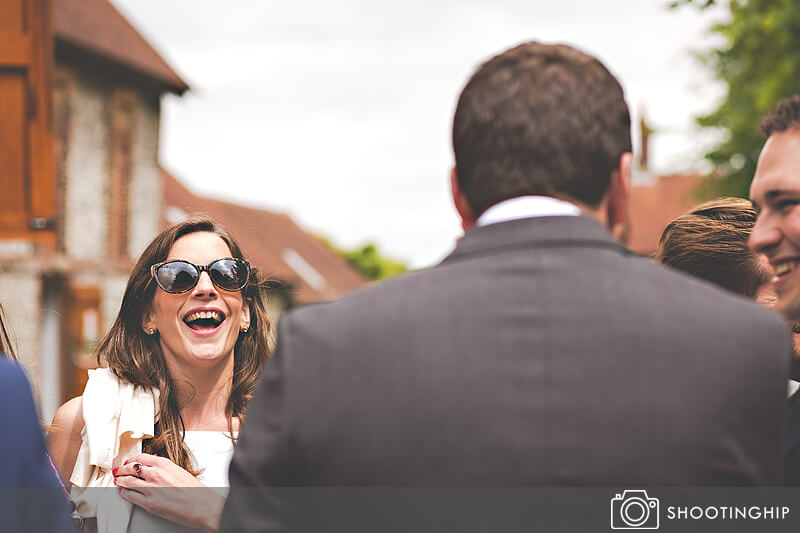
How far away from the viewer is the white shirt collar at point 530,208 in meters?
1.81

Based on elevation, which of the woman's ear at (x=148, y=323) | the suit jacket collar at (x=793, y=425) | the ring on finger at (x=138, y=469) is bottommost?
the ring on finger at (x=138, y=469)

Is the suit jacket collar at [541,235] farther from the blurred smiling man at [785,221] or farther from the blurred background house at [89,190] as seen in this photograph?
the blurred background house at [89,190]

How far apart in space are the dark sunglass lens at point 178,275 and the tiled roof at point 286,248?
95.7ft

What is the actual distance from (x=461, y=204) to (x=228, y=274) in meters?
1.65

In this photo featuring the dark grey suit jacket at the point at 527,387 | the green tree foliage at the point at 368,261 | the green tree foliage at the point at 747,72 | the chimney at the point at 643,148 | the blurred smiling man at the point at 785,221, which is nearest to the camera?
the dark grey suit jacket at the point at 527,387

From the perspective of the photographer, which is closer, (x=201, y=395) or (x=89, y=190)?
(x=201, y=395)

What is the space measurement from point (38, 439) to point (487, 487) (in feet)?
2.90

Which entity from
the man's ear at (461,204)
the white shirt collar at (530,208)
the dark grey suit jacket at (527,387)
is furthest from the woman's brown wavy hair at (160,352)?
the white shirt collar at (530,208)

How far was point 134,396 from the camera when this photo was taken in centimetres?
317

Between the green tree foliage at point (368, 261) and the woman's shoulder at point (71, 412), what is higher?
the woman's shoulder at point (71, 412)

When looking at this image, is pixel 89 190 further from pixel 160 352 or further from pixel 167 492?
pixel 167 492

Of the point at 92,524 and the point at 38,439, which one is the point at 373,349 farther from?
the point at 92,524

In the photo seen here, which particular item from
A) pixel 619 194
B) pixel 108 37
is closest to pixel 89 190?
pixel 108 37

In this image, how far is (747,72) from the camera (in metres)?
17.0
